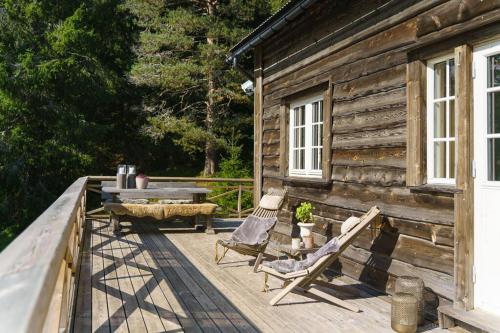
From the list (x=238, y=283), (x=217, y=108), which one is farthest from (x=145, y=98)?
(x=238, y=283)

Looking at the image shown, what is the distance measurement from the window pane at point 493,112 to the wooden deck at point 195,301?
1.54 m

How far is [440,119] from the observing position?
13.0 feet

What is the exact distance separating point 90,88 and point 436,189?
16342mm

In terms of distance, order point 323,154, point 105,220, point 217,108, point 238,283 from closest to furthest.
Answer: point 238,283 → point 323,154 → point 105,220 → point 217,108

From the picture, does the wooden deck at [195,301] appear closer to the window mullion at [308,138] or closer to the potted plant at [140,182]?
the window mullion at [308,138]

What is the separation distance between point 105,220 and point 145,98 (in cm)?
945

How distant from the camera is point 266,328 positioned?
11.7 ft

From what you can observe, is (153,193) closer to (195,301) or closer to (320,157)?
(320,157)

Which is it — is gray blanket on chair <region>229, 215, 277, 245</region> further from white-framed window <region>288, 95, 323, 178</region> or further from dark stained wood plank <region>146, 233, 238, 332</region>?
white-framed window <region>288, 95, 323, 178</region>

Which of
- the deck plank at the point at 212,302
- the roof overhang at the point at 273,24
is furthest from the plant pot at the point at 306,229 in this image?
the roof overhang at the point at 273,24

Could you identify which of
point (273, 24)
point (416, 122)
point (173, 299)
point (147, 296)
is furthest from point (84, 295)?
point (273, 24)

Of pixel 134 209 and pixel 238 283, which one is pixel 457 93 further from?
pixel 134 209

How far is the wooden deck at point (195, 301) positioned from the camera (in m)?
3.62

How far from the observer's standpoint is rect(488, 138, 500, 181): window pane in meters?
3.39
